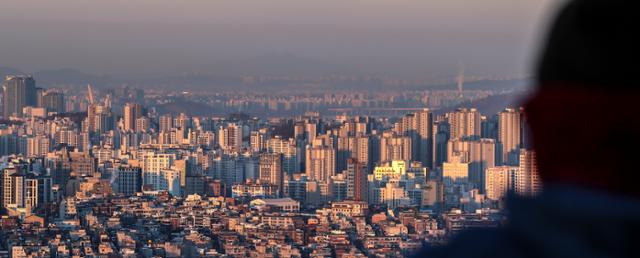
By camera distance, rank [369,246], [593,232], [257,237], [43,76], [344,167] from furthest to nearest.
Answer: [43,76]
[344,167]
[257,237]
[369,246]
[593,232]

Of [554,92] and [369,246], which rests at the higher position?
[554,92]

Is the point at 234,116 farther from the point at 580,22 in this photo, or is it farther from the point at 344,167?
the point at 580,22

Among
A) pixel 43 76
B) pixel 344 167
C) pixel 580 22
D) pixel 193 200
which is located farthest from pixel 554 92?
pixel 43 76

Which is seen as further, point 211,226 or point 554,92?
point 211,226

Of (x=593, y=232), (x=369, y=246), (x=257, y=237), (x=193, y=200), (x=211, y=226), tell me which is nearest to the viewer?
(x=593, y=232)
